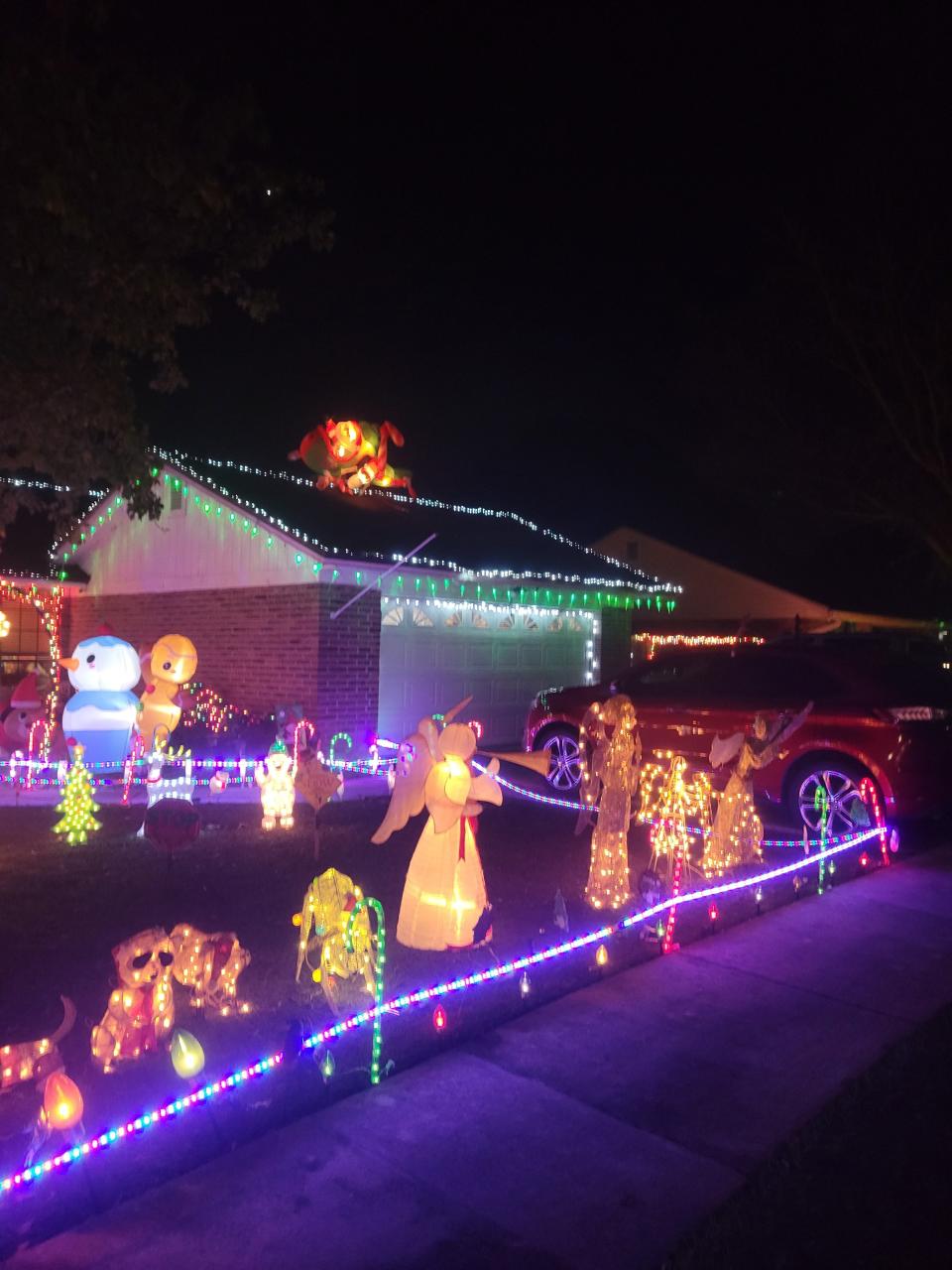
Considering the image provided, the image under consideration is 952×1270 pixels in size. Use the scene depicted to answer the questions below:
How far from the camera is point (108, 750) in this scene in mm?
9953

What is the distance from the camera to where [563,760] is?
10500 mm

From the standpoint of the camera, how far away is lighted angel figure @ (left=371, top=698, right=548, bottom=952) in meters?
4.96

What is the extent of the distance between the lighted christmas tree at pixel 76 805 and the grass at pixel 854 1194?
606cm

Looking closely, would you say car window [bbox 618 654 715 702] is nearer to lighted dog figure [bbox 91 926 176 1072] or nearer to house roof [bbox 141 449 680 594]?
house roof [bbox 141 449 680 594]

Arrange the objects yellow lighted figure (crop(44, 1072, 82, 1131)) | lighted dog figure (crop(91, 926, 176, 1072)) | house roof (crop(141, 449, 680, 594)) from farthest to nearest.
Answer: house roof (crop(141, 449, 680, 594)) < lighted dog figure (crop(91, 926, 176, 1072)) < yellow lighted figure (crop(44, 1072, 82, 1131))

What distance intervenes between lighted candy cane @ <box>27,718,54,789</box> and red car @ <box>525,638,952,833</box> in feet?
18.1

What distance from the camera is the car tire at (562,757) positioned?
34.1 ft

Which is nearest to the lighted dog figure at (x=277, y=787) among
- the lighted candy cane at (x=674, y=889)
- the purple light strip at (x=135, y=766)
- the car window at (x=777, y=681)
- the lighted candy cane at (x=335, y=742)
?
the purple light strip at (x=135, y=766)

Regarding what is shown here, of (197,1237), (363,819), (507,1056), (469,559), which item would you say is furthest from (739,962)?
(469,559)

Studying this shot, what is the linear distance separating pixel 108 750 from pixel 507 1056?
23.4ft

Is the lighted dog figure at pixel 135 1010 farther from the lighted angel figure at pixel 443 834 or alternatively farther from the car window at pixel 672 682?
the car window at pixel 672 682

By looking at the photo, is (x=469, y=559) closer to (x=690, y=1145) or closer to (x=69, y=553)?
(x=69, y=553)

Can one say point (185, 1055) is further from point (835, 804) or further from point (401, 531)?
point (401, 531)

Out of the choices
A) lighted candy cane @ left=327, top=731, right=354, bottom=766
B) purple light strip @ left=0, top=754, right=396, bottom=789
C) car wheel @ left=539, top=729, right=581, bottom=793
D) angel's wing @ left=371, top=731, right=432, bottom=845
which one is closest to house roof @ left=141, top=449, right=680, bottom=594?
lighted candy cane @ left=327, top=731, right=354, bottom=766
